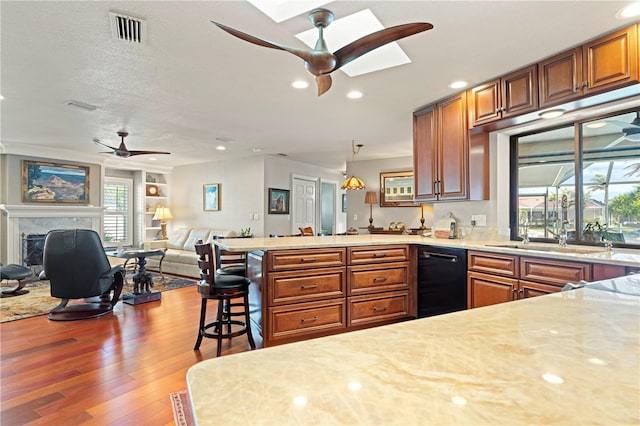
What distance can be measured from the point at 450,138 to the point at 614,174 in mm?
1365

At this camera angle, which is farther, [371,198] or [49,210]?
[371,198]

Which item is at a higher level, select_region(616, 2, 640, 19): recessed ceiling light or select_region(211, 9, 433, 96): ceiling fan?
select_region(616, 2, 640, 19): recessed ceiling light

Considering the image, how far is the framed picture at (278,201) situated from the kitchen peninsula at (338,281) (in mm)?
3717

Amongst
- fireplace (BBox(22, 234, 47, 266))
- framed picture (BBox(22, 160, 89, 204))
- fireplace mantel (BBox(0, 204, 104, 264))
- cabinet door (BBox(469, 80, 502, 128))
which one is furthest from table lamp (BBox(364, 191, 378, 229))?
fireplace (BBox(22, 234, 47, 266))

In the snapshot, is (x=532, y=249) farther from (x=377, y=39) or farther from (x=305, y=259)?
(x=377, y=39)

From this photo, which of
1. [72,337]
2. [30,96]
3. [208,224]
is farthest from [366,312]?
[208,224]

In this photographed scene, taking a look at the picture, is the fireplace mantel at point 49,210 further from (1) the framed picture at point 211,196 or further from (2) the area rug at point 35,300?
(1) the framed picture at point 211,196

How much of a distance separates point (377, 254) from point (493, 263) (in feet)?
3.25

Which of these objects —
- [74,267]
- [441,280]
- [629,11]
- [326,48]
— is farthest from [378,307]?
[74,267]

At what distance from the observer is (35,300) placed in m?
4.62

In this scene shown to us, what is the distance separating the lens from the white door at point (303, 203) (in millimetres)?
7664

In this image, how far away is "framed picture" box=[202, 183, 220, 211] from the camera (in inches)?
298

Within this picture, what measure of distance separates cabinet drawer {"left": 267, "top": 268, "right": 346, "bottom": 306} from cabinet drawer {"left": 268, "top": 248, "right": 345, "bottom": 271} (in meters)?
0.05

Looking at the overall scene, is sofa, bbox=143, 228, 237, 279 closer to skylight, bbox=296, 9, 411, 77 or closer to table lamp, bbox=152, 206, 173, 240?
table lamp, bbox=152, 206, 173, 240
